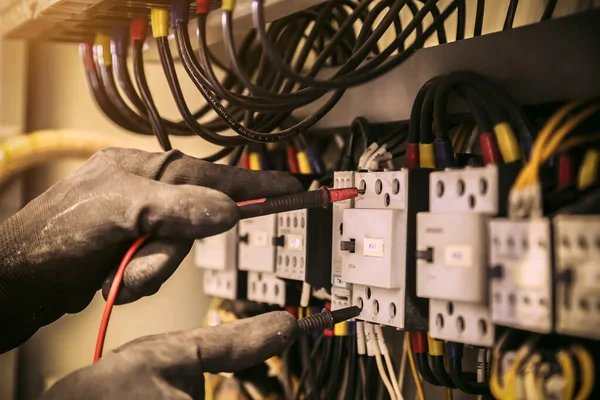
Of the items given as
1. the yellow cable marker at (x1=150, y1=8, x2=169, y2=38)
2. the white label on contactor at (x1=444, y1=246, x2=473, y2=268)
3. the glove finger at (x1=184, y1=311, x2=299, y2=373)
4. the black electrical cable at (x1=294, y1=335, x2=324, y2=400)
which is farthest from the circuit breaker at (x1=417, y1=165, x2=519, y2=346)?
the yellow cable marker at (x1=150, y1=8, x2=169, y2=38)

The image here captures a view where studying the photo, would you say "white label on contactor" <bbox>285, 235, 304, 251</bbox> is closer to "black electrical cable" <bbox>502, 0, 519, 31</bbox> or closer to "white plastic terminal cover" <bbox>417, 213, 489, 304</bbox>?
"white plastic terminal cover" <bbox>417, 213, 489, 304</bbox>

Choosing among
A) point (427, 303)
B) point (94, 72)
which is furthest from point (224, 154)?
point (427, 303)

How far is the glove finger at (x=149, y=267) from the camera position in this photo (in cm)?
85

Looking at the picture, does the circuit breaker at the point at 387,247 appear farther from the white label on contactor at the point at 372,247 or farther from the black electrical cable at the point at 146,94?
the black electrical cable at the point at 146,94

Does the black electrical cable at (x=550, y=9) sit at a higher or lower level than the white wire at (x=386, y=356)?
higher

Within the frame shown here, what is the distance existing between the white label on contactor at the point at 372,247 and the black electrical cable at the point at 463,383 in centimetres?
19

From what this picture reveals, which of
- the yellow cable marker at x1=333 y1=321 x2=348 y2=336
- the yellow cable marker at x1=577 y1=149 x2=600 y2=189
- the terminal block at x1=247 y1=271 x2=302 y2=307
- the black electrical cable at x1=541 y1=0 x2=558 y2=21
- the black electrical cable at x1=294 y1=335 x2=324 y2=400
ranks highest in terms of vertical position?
the black electrical cable at x1=541 y1=0 x2=558 y2=21

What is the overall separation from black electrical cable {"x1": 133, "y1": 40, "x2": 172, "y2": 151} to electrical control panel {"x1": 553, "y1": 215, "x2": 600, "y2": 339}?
2.38 feet

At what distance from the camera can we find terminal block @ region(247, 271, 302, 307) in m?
1.30

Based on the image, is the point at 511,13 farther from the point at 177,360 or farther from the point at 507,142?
the point at 177,360

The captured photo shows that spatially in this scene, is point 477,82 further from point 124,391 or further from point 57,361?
point 57,361

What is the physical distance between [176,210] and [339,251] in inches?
13.2

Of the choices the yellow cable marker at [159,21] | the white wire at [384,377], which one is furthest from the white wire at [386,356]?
the yellow cable marker at [159,21]

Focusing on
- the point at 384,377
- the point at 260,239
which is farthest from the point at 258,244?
the point at 384,377
